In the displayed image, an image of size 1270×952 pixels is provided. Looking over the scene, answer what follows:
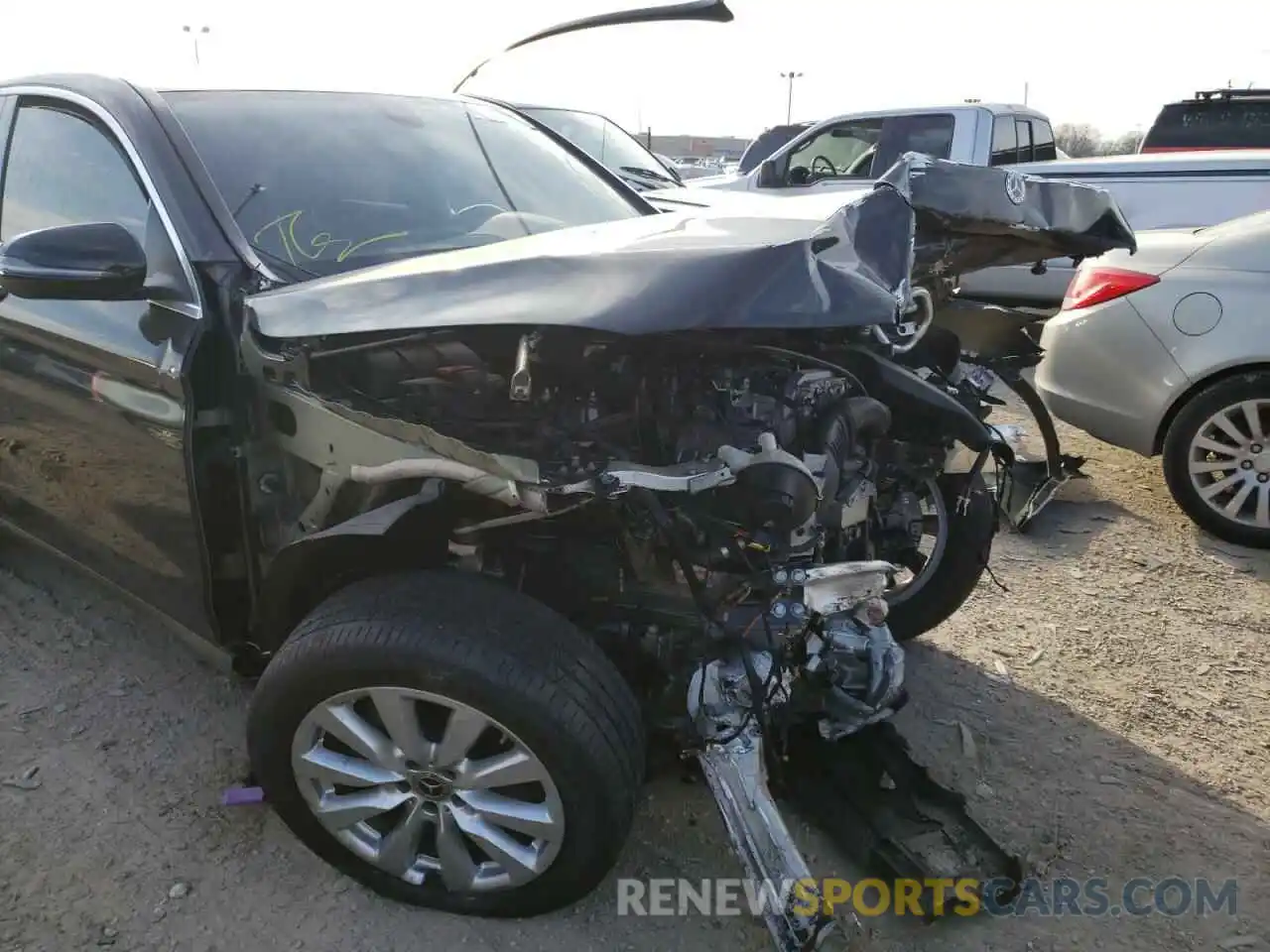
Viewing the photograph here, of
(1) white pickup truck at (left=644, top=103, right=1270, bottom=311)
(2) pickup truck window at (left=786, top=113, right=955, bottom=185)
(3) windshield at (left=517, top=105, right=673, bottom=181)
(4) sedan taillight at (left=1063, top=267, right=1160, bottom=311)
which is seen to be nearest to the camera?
(4) sedan taillight at (left=1063, top=267, right=1160, bottom=311)

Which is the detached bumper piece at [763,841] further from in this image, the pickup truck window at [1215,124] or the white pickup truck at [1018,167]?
the pickup truck window at [1215,124]

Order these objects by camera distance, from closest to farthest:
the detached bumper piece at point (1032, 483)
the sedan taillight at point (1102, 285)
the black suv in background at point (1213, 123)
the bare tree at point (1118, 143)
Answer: the detached bumper piece at point (1032, 483), the sedan taillight at point (1102, 285), the black suv in background at point (1213, 123), the bare tree at point (1118, 143)

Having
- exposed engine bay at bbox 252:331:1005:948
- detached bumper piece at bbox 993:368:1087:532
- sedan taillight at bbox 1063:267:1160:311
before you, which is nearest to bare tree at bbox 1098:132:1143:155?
sedan taillight at bbox 1063:267:1160:311

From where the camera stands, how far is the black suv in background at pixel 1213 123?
32.2ft

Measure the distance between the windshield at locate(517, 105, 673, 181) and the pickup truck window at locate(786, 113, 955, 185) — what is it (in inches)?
56.0

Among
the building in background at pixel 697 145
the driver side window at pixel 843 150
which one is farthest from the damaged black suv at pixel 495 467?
the building in background at pixel 697 145

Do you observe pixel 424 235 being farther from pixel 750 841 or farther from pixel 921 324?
pixel 750 841

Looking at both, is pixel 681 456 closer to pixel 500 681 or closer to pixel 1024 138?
pixel 500 681

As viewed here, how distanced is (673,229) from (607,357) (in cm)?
38

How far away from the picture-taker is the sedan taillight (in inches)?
179

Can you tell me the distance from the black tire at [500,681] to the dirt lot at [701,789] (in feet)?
0.98

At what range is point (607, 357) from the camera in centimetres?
207

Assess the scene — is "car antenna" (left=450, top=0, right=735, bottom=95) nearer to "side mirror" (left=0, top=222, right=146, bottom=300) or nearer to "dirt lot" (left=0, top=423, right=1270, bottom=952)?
"side mirror" (left=0, top=222, right=146, bottom=300)

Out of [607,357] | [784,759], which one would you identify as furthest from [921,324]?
[784,759]
